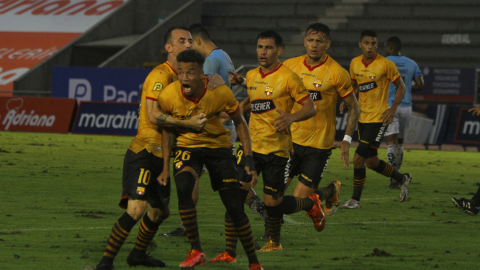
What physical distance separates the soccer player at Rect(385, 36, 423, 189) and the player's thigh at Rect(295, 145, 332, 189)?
4.56 m

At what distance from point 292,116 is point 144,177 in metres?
1.50

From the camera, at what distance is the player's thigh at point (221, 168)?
224 inches

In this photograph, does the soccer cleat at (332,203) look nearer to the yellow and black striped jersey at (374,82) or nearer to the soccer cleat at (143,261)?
the yellow and black striped jersey at (374,82)

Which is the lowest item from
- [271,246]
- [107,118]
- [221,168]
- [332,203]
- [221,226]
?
[107,118]

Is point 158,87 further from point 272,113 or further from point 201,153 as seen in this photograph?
point 272,113

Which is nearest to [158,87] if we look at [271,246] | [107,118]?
[271,246]

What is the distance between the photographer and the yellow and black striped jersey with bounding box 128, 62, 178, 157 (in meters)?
5.82

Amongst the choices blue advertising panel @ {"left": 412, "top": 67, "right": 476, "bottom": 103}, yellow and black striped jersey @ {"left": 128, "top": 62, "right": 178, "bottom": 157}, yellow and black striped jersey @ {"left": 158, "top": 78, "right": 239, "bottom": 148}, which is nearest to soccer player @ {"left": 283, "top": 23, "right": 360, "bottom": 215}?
yellow and black striped jersey @ {"left": 158, "top": 78, "right": 239, "bottom": 148}

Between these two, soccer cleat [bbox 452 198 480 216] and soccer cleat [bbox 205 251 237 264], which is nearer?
soccer cleat [bbox 205 251 237 264]

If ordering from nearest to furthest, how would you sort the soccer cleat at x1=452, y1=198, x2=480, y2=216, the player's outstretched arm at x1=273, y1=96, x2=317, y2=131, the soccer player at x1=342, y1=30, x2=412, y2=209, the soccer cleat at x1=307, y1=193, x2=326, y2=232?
the player's outstretched arm at x1=273, y1=96, x2=317, y2=131
the soccer cleat at x1=307, y1=193, x2=326, y2=232
the soccer cleat at x1=452, y1=198, x2=480, y2=216
the soccer player at x1=342, y1=30, x2=412, y2=209

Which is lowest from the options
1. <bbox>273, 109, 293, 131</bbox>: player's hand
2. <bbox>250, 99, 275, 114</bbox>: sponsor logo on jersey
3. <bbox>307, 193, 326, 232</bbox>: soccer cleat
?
<bbox>307, 193, 326, 232</bbox>: soccer cleat

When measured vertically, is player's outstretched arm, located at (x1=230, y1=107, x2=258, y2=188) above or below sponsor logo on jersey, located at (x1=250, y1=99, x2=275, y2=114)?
below

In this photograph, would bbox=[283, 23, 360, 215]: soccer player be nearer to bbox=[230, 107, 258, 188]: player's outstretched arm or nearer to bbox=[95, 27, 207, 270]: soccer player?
bbox=[230, 107, 258, 188]: player's outstretched arm

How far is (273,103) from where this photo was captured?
664 cm
